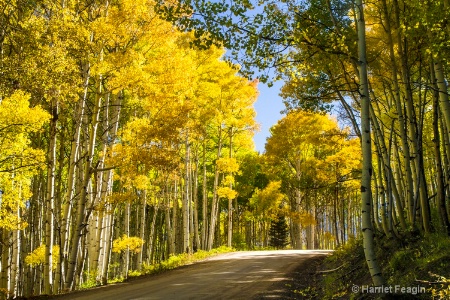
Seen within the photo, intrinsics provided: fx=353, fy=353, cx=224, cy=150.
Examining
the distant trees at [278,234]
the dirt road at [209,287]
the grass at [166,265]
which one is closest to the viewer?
the dirt road at [209,287]

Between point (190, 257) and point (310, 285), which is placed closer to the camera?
point (310, 285)

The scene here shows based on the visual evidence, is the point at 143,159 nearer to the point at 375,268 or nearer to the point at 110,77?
the point at 110,77

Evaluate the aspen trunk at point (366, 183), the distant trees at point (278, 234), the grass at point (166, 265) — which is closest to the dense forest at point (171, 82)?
the aspen trunk at point (366, 183)

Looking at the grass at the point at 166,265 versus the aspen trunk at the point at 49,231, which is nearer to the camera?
the aspen trunk at the point at 49,231

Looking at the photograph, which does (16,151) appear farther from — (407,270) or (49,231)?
(407,270)

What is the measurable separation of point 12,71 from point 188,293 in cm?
615

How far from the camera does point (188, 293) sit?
281 inches

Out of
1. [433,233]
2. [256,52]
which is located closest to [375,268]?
[433,233]

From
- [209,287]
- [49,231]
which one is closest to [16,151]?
[49,231]

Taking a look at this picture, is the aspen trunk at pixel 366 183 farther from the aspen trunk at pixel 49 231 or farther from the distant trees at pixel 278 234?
the distant trees at pixel 278 234

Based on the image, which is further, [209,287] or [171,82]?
[171,82]

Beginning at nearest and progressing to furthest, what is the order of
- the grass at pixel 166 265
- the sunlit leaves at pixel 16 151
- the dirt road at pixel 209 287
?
the dirt road at pixel 209 287, the sunlit leaves at pixel 16 151, the grass at pixel 166 265

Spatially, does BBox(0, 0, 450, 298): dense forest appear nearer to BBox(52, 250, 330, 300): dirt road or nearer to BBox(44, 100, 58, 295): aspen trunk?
BBox(44, 100, 58, 295): aspen trunk

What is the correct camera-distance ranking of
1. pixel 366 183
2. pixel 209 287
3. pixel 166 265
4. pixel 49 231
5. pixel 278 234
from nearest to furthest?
1. pixel 366 183
2. pixel 209 287
3. pixel 49 231
4. pixel 166 265
5. pixel 278 234
